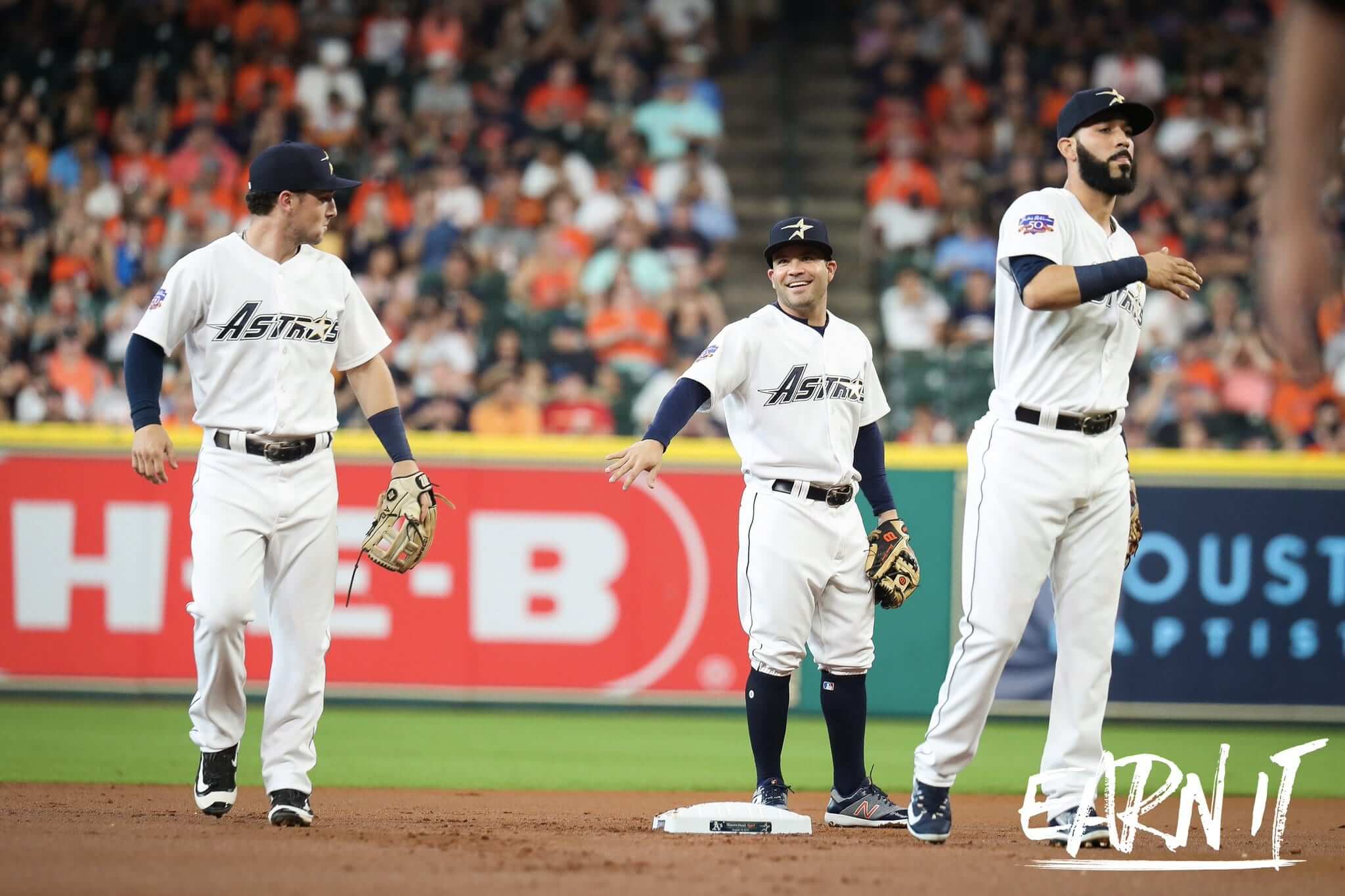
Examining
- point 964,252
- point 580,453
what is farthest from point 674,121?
point 580,453

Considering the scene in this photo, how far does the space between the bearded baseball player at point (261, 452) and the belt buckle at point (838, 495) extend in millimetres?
1735

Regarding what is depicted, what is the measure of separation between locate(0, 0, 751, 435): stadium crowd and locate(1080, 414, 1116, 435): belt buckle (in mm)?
6275

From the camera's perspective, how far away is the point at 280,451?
17.3 feet

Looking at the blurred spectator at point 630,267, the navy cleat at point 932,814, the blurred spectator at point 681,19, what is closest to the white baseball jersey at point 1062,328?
the navy cleat at point 932,814

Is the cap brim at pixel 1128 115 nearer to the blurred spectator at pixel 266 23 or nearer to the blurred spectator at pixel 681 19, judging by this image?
the blurred spectator at pixel 681 19

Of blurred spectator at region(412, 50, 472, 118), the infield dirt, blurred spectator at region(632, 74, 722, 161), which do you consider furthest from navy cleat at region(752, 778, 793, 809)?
blurred spectator at region(412, 50, 472, 118)

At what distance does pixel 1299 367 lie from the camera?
6.07ft

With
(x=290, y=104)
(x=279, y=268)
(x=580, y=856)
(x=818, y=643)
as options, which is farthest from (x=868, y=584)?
(x=290, y=104)

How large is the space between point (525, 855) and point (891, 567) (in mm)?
1809

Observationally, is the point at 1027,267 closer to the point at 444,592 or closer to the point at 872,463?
the point at 872,463

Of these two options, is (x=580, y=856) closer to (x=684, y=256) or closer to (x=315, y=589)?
(x=315, y=589)

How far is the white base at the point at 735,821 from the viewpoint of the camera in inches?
204

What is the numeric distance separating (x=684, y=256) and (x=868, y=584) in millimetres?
7450

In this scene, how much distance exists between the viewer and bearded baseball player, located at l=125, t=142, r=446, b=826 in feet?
17.0
